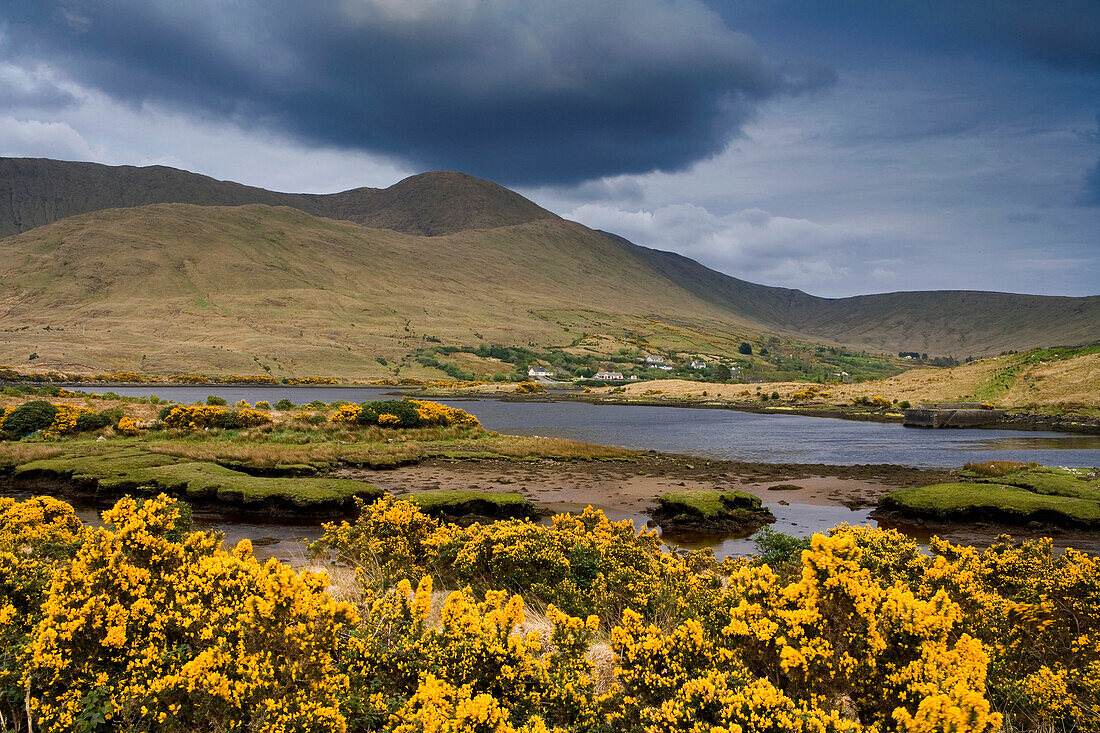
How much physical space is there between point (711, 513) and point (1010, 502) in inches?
446

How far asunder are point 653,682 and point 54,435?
3861 cm

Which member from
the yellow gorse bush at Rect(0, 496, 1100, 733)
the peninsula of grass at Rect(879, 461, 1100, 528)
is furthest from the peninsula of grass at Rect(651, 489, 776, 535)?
the yellow gorse bush at Rect(0, 496, 1100, 733)

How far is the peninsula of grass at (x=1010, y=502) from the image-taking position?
71.1ft

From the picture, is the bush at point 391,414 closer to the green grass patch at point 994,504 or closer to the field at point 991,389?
the green grass patch at point 994,504

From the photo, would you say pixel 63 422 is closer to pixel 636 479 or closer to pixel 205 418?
pixel 205 418

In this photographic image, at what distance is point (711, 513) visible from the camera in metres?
22.1

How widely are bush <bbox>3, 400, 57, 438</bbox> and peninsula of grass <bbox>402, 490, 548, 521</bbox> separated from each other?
25.9 metres

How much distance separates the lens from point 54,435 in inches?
1262

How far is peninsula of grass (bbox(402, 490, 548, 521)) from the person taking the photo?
20359 millimetres

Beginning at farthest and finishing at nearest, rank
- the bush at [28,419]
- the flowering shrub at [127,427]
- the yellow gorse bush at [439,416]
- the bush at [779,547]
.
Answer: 1. the yellow gorse bush at [439,416]
2. the flowering shrub at [127,427]
3. the bush at [28,419]
4. the bush at [779,547]

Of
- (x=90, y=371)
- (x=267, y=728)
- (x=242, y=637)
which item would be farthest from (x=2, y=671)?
(x=90, y=371)

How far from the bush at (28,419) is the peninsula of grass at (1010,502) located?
42256mm

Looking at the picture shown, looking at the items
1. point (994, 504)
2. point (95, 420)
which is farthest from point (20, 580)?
point (95, 420)

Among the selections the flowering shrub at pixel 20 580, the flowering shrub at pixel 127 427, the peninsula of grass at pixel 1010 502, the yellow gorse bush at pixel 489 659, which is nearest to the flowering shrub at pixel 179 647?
the yellow gorse bush at pixel 489 659
